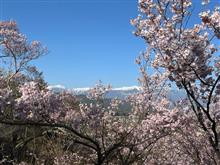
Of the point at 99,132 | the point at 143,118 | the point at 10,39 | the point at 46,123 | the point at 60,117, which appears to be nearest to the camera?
the point at 46,123

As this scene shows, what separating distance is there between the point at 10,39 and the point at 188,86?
936 inches

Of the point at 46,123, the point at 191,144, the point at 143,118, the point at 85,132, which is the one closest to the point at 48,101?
the point at 46,123

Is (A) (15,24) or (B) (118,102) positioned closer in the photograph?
(B) (118,102)

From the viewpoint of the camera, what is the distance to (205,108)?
937 centimetres

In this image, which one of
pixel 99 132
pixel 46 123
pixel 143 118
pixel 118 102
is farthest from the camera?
pixel 118 102

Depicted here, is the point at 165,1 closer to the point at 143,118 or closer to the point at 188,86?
the point at 188,86

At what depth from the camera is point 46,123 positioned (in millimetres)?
7652

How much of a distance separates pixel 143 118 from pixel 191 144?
1.90 m

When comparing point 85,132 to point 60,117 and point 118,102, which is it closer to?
point 60,117

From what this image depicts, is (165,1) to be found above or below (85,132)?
above

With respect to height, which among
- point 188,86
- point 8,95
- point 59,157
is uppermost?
point 188,86

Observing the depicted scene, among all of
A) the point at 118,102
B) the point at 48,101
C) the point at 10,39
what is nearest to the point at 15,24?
the point at 10,39

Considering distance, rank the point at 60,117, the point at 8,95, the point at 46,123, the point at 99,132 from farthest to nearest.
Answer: the point at 99,132 → the point at 60,117 → the point at 46,123 → the point at 8,95

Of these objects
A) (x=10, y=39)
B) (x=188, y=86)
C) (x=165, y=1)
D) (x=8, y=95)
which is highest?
(x=10, y=39)
